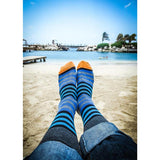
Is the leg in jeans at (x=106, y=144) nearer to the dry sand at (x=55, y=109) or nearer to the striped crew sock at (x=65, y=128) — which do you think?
the striped crew sock at (x=65, y=128)

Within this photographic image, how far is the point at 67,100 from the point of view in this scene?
65cm

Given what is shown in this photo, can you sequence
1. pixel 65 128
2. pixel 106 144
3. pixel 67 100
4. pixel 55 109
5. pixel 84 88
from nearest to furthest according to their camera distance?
1. pixel 106 144
2. pixel 65 128
3. pixel 67 100
4. pixel 55 109
5. pixel 84 88

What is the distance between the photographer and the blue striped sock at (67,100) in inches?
16.9

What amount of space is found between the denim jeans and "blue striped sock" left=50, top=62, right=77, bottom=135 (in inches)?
4.1

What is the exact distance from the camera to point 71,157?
27cm

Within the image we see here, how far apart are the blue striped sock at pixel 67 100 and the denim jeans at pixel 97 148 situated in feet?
0.34

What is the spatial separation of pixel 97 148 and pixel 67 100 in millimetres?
390

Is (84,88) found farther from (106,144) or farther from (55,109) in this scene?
(106,144)

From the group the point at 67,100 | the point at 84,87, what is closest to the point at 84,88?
the point at 84,87
